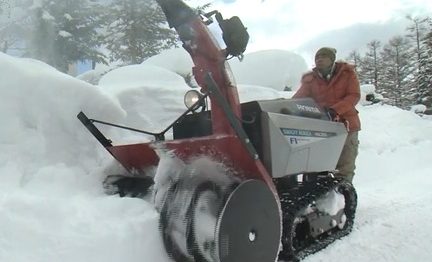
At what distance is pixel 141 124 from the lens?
5.77m

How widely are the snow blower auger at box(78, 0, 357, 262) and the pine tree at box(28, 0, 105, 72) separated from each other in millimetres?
16453

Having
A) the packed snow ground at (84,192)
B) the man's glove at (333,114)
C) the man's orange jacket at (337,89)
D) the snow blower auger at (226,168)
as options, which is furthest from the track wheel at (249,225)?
the man's orange jacket at (337,89)

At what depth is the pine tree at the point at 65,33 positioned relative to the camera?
752 inches

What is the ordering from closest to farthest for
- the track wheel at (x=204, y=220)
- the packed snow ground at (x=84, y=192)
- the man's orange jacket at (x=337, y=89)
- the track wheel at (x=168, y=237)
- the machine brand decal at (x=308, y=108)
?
the packed snow ground at (x=84, y=192), the track wheel at (x=204, y=220), the track wheel at (x=168, y=237), the machine brand decal at (x=308, y=108), the man's orange jacket at (x=337, y=89)

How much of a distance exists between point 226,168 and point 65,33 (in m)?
17.9

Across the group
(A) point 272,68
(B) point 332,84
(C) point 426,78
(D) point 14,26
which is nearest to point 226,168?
(B) point 332,84

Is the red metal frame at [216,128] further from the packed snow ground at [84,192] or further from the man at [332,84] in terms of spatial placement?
the man at [332,84]

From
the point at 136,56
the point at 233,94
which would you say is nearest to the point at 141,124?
the point at 233,94

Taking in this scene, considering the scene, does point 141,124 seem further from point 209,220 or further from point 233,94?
A: point 209,220

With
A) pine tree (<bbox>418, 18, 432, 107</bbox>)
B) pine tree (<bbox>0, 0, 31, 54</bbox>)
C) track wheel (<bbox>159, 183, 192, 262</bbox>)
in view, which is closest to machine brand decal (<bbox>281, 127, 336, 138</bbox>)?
track wheel (<bbox>159, 183, 192, 262</bbox>)

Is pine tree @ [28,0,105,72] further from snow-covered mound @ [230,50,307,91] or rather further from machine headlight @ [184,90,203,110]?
machine headlight @ [184,90,203,110]

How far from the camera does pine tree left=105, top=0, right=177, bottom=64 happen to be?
20.0 metres

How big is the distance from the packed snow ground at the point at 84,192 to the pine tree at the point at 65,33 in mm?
13280

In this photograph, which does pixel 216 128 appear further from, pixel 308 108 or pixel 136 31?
pixel 136 31
